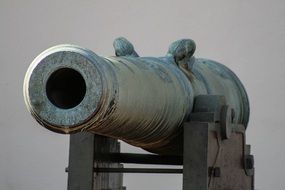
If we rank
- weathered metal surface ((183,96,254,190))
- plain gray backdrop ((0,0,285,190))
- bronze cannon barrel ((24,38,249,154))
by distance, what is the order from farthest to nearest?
plain gray backdrop ((0,0,285,190)) → weathered metal surface ((183,96,254,190)) → bronze cannon barrel ((24,38,249,154))

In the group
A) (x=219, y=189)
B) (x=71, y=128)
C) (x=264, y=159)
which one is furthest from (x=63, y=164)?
(x=71, y=128)

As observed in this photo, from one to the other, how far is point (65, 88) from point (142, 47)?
275cm

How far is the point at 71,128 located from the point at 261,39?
2653mm

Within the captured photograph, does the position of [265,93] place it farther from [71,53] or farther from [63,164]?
[71,53]

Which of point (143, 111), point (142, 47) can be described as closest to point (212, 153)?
point (143, 111)

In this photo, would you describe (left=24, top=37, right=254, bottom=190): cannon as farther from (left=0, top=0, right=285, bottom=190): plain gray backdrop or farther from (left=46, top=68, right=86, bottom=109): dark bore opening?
(left=0, top=0, right=285, bottom=190): plain gray backdrop

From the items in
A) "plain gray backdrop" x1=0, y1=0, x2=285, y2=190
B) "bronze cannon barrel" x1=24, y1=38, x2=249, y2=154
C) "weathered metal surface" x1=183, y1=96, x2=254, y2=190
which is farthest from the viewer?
"plain gray backdrop" x1=0, y1=0, x2=285, y2=190

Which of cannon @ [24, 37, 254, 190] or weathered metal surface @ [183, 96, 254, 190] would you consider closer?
cannon @ [24, 37, 254, 190]

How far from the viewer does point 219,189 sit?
2.19m

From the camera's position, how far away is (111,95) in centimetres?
167

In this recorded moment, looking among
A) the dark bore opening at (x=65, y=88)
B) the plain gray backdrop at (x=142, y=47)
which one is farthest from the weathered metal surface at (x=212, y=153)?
the plain gray backdrop at (x=142, y=47)

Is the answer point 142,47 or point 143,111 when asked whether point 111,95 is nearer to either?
point 143,111

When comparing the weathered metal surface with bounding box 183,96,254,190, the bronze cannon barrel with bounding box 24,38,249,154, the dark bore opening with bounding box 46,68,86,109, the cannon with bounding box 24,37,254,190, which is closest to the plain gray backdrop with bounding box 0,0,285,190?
the cannon with bounding box 24,37,254,190

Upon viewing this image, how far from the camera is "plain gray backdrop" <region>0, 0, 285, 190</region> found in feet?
13.5
